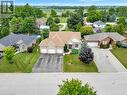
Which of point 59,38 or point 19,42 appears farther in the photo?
point 59,38

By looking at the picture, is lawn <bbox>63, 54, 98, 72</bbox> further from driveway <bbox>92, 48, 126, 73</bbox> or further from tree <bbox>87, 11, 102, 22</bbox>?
tree <bbox>87, 11, 102, 22</bbox>

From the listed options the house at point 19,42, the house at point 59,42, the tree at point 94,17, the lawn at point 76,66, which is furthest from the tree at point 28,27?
the tree at point 94,17

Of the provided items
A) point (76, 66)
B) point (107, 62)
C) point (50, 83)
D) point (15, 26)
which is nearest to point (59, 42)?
point (107, 62)

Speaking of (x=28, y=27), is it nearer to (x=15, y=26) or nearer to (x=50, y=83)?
(x=15, y=26)

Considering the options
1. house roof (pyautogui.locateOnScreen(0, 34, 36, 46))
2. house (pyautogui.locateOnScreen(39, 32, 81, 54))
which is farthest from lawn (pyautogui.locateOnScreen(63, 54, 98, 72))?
house roof (pyautogui.locateOnScreen(0, 34, 36, 46))

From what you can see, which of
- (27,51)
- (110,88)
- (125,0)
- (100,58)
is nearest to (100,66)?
(100,58)
